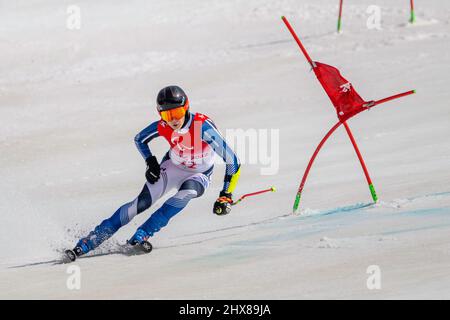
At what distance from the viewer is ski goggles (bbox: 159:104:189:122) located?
709 cm

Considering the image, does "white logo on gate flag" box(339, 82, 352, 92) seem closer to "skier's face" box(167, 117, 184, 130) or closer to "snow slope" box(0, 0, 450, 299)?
"snow slope" box(0, 0, 450, 299)

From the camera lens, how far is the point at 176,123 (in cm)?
716

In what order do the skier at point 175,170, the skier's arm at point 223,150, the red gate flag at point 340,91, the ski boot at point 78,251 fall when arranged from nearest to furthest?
the ski boot at point 78,251 < the skier at point 175,170 < the skier's arm at point 223,150 < the red gate flag at point 340,91

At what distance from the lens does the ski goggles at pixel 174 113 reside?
7.09 meters

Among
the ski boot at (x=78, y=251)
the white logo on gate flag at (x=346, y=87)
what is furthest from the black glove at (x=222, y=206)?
the white logo on gate flag at (x=346, y=87)

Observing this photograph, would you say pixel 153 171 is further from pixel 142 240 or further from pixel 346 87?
pixel 346 87

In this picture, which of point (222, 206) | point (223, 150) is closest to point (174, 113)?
point (223, 150)

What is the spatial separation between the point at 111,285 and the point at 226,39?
16.0 m

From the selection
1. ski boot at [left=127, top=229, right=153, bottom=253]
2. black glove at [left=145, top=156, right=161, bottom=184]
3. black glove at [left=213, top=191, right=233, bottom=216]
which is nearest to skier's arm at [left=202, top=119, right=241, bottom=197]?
black glove at [left=213, top=191, right=233, bottom=216]

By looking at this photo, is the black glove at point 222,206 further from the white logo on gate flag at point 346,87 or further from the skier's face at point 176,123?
the white logo on gate flag at point 346,87

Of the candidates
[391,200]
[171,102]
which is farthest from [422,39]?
[171,102]

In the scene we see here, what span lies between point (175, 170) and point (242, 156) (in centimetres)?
523

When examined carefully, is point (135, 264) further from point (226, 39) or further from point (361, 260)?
point (226, 39)

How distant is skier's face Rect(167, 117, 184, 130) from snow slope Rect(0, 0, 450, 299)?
957 mm
